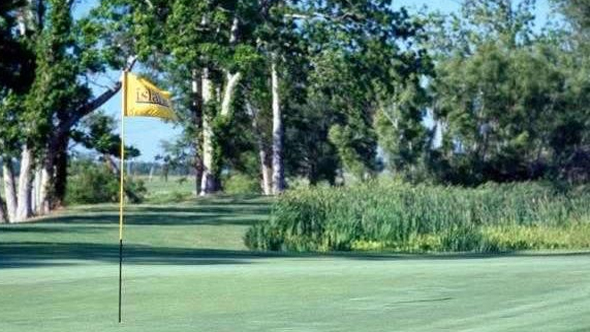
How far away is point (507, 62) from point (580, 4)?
23599 mm

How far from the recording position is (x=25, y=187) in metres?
64.4

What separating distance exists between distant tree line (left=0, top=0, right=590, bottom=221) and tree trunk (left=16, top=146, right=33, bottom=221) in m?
0.08

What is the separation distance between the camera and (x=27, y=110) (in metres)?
59.3

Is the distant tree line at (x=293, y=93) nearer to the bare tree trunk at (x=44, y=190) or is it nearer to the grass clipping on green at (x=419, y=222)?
the bare tree trunk at (x=44, y=190)

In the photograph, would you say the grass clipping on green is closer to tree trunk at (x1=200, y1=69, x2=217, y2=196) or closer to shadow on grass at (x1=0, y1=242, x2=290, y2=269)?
shadow on grass at (x1=0, y1=242, x2=290, y2=269)

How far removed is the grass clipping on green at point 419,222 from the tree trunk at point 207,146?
20.5m

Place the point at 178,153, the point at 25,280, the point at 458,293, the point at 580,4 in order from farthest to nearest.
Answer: the point at 580,4 → the point at 178,153 → the point at 25,280 → the point at 458,293

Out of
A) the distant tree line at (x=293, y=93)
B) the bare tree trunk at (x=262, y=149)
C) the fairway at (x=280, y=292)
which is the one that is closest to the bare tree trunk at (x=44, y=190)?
the distant tree line at (x=293, y=93)

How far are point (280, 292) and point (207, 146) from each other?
43.6 meters

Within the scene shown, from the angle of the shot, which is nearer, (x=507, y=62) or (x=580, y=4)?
(x=507, y=62)

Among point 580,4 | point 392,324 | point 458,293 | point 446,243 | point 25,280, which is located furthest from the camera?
point 580,4

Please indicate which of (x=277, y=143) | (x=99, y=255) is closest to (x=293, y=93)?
(x=277, y=143)

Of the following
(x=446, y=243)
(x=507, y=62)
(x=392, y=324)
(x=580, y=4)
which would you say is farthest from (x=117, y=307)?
(x=580, y=4)

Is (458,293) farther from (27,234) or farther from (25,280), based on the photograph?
(27,234)
